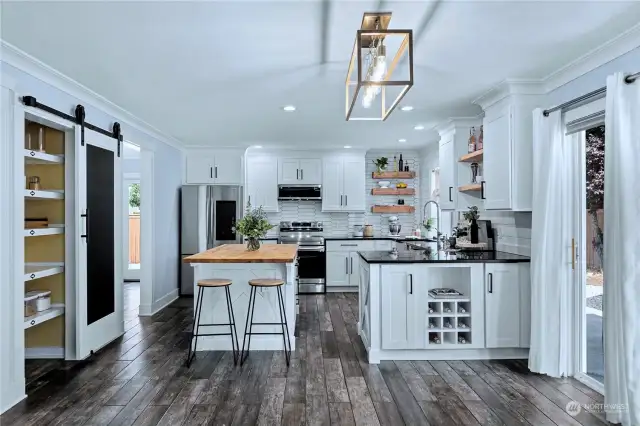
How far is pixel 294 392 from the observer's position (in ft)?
9.71

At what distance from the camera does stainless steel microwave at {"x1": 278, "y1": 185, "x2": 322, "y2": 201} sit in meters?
7.07

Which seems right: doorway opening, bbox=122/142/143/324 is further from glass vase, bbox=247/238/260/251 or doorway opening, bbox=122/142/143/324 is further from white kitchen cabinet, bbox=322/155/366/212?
glass vase, bbox=247/238/260/251

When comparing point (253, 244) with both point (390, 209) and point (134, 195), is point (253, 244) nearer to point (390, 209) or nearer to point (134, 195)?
point (390, 209)

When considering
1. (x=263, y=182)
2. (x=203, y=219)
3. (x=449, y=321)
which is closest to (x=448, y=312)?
(x=449, y=321)

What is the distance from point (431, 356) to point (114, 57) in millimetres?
3567

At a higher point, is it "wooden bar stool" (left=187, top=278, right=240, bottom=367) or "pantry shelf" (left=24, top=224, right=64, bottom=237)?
"pantry shelf" (left=24, top=224, right=64, bottom=237)

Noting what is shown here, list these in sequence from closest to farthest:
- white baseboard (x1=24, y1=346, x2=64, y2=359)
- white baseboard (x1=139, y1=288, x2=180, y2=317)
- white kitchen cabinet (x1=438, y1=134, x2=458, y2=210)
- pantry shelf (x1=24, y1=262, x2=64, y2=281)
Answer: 1. pantry shelf (x1=24, y1=262, x2=64, y2=281)
2. white baseboard (x1=24, y1=346, x2=64, y2=359)
3. white kitchen cabinet (x1=438, y1=134, x2=458, y2=210)
4. white baseboard (x1=139, y1=288, x2=180, y2=317)

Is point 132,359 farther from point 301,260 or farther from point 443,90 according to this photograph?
point 443,90

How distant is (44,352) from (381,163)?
5479 mm

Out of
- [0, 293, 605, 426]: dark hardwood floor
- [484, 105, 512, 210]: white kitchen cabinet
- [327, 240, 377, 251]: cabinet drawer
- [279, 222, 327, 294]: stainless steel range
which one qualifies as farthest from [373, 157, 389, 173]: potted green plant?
[0, 293, 605, 426]: dark hardwood floor

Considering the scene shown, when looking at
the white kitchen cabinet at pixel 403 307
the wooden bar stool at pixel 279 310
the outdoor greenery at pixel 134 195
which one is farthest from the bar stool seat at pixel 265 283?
the outdoor greenery at pixel 134 195

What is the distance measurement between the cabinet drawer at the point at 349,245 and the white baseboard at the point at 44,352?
4.06 meters

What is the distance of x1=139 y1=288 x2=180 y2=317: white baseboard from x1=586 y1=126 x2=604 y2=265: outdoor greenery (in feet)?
16.3

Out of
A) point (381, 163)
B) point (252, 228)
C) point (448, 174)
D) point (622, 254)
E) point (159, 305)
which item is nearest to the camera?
point (622, 254)
